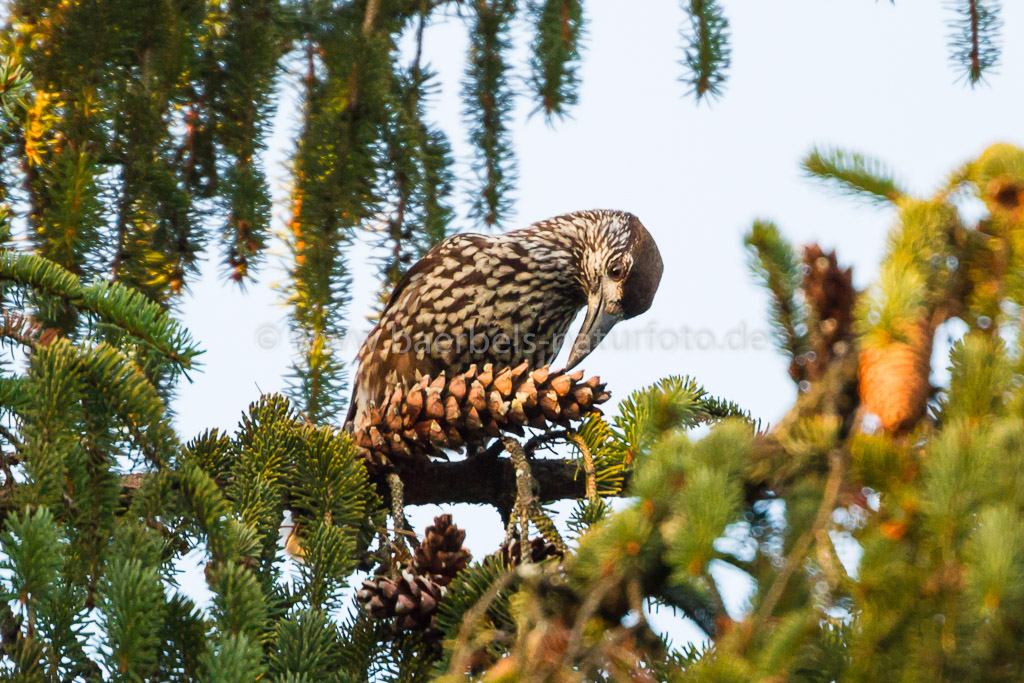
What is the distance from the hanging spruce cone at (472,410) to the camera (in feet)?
6.84

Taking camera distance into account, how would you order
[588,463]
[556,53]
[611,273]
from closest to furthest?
[588,463], [556,53], [611,273]

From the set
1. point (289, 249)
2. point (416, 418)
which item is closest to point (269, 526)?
point (416, 418)

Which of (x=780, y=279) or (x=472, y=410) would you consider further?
(x=472, y=410)

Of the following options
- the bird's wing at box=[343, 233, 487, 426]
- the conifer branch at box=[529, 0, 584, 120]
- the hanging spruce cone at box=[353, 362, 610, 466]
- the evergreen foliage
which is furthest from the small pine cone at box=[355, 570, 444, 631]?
the conifer branch at box=[529, 0, 584, 120]


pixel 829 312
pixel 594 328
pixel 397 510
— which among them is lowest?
pixel 397 510

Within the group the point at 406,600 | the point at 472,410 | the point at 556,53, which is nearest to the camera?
the point at 406,600

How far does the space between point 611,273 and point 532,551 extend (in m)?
Answer: 1.84

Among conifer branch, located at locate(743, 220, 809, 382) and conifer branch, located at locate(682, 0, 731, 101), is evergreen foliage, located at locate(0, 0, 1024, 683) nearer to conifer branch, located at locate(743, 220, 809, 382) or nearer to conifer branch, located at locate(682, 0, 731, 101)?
conifer branch, located at locate(743, 220, 809, 382)

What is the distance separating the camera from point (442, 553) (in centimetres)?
176

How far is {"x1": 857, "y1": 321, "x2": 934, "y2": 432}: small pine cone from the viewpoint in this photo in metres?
1.08

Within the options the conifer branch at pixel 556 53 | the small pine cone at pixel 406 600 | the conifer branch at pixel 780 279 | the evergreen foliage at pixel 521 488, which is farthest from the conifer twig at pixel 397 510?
the conifer branch at pixel 556 53

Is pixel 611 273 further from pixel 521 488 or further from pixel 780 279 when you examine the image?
pixel 780 279

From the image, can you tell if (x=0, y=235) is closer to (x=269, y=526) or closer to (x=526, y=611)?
(x=269, y=526)

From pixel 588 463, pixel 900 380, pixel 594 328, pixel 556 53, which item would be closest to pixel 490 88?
pixel 556 53
